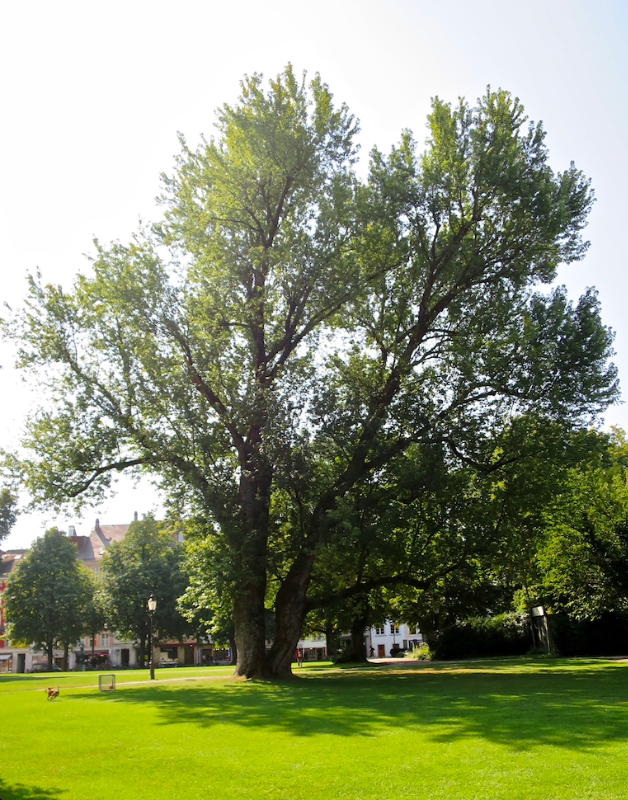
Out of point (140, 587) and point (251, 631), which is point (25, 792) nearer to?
point (251, 631)

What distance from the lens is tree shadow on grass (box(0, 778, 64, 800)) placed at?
7184 mm

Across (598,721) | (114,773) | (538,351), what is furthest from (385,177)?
(114,773)

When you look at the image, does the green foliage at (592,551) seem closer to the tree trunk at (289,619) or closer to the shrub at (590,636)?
the shrub at (590,636)

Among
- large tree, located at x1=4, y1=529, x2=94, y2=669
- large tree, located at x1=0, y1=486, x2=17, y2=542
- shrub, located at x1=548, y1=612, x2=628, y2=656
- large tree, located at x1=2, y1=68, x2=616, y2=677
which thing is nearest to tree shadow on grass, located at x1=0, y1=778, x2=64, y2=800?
large tree, located at x1=2, y1=68, x2=616, y2=677

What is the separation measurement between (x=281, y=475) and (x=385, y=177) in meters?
10.9

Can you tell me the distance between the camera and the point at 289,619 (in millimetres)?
24594

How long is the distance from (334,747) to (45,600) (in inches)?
2492

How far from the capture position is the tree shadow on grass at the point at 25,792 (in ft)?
23.6

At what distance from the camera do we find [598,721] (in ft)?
33.8

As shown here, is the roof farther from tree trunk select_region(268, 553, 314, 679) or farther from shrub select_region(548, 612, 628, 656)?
tree trunk select_region(268, 553, 314, 679)

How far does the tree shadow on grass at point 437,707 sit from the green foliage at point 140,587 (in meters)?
47.1

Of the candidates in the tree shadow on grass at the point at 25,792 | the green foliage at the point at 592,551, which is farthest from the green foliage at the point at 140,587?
the tree shadow on grass at the point at 25,792

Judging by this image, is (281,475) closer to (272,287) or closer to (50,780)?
(272,287)

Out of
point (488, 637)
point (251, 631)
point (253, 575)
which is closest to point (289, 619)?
point (251, 631)
